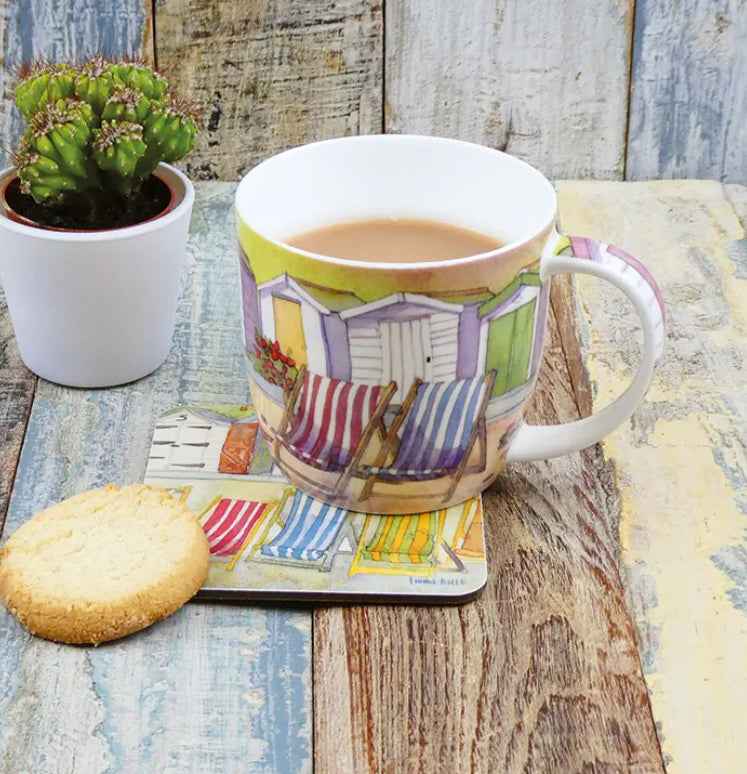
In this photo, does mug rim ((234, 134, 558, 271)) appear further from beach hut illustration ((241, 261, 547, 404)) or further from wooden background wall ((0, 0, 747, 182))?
wooden background wall ((0, 0, 747, 182))

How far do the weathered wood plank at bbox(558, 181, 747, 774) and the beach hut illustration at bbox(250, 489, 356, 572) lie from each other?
178mm

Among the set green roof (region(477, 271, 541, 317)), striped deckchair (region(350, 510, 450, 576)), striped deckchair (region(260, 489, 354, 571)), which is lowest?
striped deckchair (region(350, 510, 450, 576))

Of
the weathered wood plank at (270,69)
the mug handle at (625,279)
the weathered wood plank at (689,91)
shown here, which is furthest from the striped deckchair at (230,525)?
the weathered wood plank at (689,91)

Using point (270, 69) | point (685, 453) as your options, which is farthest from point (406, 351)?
point (270, 69)

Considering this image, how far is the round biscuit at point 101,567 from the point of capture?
23.3 inches

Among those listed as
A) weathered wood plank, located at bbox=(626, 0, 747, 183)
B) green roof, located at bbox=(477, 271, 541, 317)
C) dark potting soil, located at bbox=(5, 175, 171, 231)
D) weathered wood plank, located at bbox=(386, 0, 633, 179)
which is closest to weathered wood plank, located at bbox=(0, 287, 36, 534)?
dark potting soil, located at bbox=(5, 175, 171, 231)

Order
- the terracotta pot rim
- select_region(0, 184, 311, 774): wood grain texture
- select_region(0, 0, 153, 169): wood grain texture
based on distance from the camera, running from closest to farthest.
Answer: select_region(0, 184, 311, 774): wood grain texture → the terracotta pot rim → select_region(0, 0, 153, 169): wood grain texture

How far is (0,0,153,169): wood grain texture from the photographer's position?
3.54 ft

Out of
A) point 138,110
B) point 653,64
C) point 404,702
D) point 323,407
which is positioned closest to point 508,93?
point 653,64

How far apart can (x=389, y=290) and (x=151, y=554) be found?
20 cm

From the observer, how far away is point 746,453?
2.53ft

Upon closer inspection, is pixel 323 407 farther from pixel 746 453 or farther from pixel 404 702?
pixel 746 453

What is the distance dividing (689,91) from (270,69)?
44 centimetres

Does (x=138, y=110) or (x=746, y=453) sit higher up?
(x=138, y=110)
